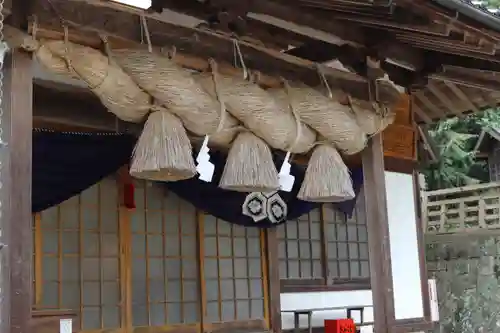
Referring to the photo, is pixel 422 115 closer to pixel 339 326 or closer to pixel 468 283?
pixel 339 326

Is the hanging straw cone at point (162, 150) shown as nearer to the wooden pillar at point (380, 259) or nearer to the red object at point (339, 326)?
the wooden pillar at point (380, 259)

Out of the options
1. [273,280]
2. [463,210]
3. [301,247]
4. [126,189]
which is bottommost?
[273,280]

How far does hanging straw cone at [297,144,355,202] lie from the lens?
5.12 meters

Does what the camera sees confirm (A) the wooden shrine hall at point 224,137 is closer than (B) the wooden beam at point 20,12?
No

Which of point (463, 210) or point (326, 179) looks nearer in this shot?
point (326, 179)

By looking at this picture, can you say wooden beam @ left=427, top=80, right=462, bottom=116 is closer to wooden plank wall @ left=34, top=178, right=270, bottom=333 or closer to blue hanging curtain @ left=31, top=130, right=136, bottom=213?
wooden plank wall @ left=34, top=178, right=270, bottom=333

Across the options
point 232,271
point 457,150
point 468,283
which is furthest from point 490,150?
point 232,271

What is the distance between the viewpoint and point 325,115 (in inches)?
206

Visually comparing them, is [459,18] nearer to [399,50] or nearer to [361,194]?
[399,50]

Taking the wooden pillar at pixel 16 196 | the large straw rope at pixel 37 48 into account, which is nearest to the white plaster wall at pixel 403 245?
the large straw rope at pixel 37 48

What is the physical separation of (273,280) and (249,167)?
304 cm

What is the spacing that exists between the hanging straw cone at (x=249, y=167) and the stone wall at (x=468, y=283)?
499 inches

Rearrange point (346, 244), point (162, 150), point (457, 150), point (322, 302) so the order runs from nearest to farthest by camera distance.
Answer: point (162, 150) < point (322, 302) < point (346, 244) < point (457, 150)

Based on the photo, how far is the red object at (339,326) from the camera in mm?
7461
